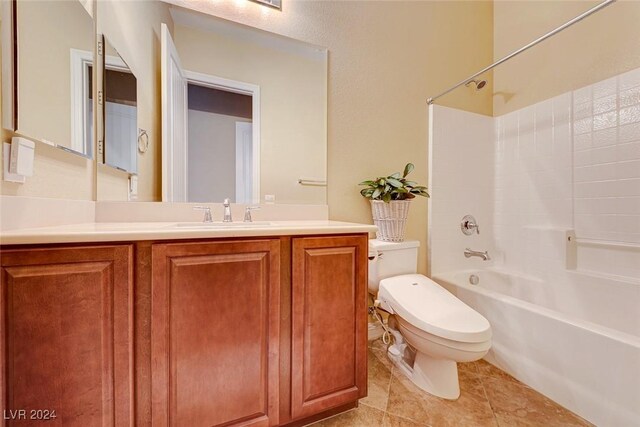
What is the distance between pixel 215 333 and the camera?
86cm

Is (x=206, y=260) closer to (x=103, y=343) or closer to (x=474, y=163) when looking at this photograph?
(x=103, y=343)

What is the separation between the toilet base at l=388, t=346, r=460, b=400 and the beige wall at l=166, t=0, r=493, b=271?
796 mm

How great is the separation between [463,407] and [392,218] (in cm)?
100

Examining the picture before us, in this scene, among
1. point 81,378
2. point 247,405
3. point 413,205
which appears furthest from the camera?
point 413,205

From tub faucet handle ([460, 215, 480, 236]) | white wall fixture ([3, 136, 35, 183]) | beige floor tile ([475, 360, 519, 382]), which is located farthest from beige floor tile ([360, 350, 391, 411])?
white wall fixture ([3, 136, 35, 183])

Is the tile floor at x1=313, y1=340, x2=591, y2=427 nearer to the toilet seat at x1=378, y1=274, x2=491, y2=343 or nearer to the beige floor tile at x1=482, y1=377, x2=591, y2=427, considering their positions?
the beige floor tile at x1=482, y1=377, x2=591, y2=427

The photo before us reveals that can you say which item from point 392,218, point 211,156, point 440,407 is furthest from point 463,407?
point 211,156

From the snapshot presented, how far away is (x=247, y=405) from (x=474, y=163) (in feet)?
7.53

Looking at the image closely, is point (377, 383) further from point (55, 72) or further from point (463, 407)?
point (55, 72)

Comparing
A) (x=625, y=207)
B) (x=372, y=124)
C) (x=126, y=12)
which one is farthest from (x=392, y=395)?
(x=126, y=12)

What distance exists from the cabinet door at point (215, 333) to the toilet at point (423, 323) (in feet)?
2.25

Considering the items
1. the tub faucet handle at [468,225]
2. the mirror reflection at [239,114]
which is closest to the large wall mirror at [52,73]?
the mirror reflection at [239,114]

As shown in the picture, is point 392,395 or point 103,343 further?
point 392,395

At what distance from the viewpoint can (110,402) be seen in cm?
74
